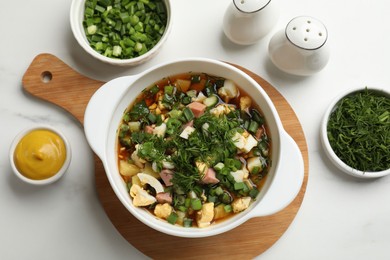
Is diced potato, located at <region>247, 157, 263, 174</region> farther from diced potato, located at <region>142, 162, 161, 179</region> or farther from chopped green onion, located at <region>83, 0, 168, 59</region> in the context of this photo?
chopped green onion, located at <region>83, 0, 168, 59</region>

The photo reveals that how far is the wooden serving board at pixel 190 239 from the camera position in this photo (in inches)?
81.8

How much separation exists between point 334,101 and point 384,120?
0.78 feet

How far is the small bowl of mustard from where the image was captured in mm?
2070

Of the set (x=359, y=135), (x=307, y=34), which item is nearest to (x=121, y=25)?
(x=307, y=34)

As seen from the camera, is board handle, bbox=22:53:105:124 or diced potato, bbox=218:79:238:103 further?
board handle, bbox=22:53:105:124

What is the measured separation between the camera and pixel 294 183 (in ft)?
5.86

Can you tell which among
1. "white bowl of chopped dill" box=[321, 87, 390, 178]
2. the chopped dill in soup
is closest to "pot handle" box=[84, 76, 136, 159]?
the chopped dill in soup

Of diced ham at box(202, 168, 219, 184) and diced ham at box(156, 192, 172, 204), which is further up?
diced ham at box(202, 168, 219, 184)

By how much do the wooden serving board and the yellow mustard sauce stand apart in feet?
0.49

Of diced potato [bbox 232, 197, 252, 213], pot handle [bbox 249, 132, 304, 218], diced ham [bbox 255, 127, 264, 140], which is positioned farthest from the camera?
diced ham [bbox 255, 127, 264, 140]

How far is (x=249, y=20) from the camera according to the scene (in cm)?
203

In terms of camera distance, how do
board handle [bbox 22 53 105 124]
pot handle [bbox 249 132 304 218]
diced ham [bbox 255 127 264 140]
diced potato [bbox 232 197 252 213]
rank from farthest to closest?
board handle [bbox 22 53 105 124] → diced ham [bbox 255 127 264 140] → diced potato [bbox 232 197 252 213] → pot handle [bbox 249 132 304 218]

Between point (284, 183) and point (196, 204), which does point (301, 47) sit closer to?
point (284, 183)

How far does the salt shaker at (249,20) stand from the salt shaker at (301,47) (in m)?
0.07
